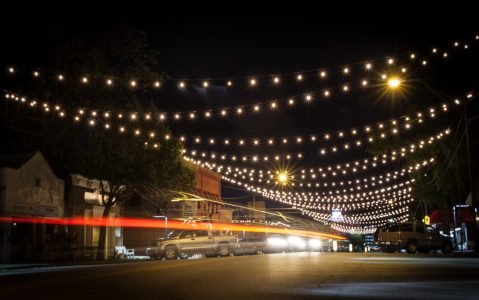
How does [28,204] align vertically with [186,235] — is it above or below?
above

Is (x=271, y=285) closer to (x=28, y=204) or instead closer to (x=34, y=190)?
(x=28, y=204)

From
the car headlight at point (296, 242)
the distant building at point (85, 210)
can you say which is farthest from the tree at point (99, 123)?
the car headlight at point (296, 242)

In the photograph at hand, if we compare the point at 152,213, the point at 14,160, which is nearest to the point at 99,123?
the point at 14,160

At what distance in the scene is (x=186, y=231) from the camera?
34719 millimetres

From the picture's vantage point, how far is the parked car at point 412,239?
3397cm

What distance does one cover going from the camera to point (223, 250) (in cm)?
3631

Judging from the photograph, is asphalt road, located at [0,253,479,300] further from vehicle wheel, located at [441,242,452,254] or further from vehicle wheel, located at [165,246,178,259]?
vehicle wheel, located at [441,242,452,254]

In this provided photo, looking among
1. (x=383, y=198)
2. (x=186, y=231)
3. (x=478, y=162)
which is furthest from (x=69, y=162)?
(x=383, y=198)

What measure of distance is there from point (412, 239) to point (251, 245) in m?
11.1

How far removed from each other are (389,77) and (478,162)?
23516mm

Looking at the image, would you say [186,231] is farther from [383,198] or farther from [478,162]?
[383,198]

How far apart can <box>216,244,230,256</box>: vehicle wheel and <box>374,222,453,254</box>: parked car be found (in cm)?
937

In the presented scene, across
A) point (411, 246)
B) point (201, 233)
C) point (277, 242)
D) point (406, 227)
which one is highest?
point (406, 227)

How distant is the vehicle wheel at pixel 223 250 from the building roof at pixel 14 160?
41.6ft
